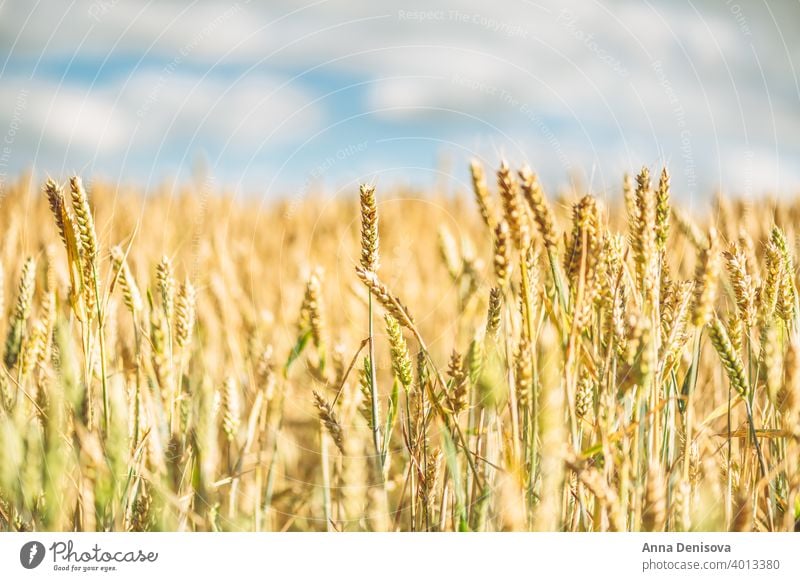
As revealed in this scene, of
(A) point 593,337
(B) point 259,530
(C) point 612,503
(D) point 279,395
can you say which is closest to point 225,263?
(D) point 279,395

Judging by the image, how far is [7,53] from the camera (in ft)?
4.06

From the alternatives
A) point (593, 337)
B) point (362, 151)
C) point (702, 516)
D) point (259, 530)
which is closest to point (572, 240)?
point (593, 337)

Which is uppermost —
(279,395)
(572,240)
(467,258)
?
(467,258)

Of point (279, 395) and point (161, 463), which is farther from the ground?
point (279, 395)

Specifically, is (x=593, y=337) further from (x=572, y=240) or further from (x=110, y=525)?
(x=110, y=525)

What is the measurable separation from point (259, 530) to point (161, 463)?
25cm

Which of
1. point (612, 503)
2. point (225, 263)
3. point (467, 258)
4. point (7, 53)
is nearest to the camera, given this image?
point (612, 503)

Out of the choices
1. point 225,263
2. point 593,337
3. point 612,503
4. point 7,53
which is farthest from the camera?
point 225,263

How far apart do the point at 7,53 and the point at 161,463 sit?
2.97ft

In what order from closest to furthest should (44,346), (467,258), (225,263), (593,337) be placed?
1. (593,337)
2. (44,346)
3. (467,258)
4. (225,263)

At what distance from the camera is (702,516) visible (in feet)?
3.25

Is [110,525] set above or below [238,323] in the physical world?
below

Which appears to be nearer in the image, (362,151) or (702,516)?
(702,516)

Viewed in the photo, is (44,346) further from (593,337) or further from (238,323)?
(593,337)
